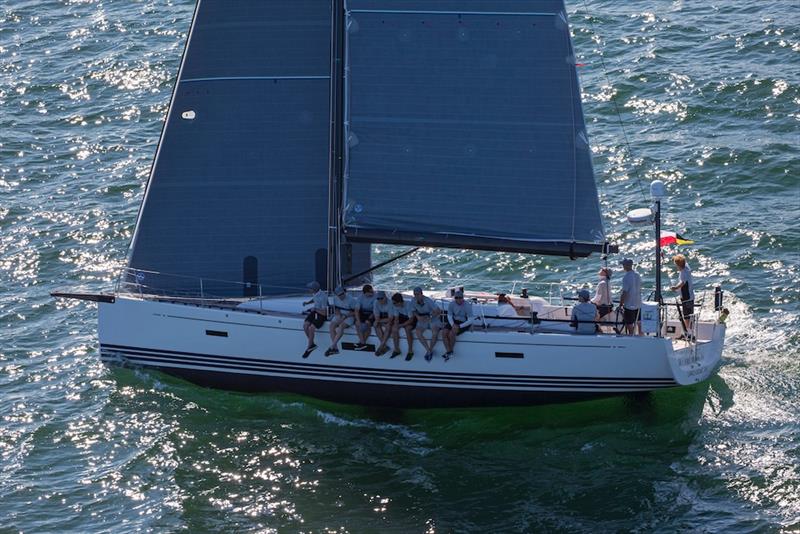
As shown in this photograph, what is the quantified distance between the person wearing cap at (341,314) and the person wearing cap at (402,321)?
32.6 inches

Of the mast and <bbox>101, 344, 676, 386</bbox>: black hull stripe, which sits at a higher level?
the mast

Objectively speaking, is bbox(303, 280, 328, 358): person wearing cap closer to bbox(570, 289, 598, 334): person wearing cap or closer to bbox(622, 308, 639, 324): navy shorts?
bbox(570, 289, 598, 334): person wearing cap

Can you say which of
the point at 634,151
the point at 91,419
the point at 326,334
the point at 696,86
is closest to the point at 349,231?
the point at 326,334

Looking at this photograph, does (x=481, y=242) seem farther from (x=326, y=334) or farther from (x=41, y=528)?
(x=41, y=528)

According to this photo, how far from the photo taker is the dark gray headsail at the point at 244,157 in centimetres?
2945

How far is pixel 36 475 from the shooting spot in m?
27.7

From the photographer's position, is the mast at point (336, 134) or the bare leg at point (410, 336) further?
the mast at point (336, 134)

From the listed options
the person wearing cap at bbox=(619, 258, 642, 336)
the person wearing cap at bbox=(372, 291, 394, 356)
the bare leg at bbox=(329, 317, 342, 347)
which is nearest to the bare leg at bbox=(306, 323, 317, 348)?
the bare leg at bbox=(329, 317, 342, 347)

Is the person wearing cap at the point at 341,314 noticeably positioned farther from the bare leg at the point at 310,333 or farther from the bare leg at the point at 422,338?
the bare leg at the point at 422,338

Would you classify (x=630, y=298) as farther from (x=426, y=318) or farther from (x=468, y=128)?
(x=468, y=128)

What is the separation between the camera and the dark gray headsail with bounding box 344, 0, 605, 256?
Result: 27828mm

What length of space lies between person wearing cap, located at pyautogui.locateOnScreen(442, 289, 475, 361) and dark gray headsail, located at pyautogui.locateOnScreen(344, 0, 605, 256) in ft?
3.72

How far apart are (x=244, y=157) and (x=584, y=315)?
24.8 ft

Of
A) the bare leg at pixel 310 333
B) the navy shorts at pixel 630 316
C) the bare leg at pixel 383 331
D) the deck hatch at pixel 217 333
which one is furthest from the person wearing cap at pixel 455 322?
the deck hatch at pixel 217 333
